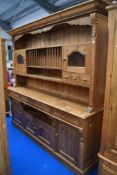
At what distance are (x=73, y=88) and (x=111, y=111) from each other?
1006mm

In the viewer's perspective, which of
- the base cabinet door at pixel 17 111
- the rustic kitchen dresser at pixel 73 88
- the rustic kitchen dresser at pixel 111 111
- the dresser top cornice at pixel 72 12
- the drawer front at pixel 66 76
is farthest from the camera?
the base cabinet door at pixel 17 111

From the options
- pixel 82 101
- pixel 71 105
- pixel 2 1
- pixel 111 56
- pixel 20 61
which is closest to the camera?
pixel 111 56

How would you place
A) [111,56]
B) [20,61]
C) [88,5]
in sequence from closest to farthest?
1. [111,56]
2. [88,5]
3. [20,61]

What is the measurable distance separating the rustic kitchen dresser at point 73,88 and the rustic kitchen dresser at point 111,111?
28cm

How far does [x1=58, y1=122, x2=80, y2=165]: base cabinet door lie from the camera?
188cm

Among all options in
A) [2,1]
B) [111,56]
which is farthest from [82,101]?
[2,1]

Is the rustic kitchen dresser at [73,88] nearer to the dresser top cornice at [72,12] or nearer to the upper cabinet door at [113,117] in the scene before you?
the dresser top cornice at [72,12]

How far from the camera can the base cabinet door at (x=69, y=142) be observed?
188 cm

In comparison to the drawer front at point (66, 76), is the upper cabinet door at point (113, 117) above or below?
below

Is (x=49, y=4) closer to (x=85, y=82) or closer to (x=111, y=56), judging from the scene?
(x=85, y=82)

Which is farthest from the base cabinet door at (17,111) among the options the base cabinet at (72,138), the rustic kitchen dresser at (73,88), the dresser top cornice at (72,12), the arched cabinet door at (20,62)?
the dresser top cornice at (72,12)

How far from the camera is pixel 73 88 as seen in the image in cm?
238

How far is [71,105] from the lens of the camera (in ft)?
6.90

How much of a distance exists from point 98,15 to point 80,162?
1777 millimetres
